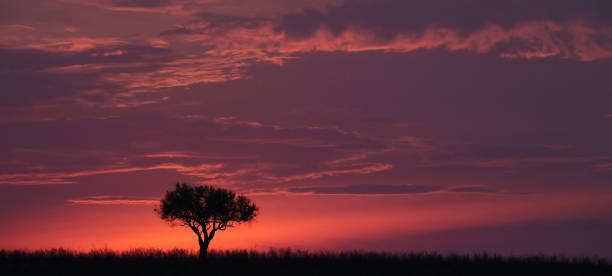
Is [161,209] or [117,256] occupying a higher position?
[161,209]

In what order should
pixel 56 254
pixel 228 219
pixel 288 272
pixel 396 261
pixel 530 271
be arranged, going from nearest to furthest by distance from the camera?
pixel 288 272 < pixel 530 271 < pixel 396 261 < pixel 56 254 < pixel 228 219

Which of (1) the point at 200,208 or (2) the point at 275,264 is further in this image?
(1) the point at 200,208

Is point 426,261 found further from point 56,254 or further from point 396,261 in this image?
point 56,254

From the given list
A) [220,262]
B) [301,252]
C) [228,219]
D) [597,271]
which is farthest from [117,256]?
[597,271]

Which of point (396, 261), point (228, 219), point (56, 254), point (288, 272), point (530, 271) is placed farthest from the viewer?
point (228, 219)

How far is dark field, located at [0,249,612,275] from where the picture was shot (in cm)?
3572

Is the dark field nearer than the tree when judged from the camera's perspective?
Yes

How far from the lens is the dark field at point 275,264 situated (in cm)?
3572

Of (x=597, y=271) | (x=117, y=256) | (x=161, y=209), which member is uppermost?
(x=161, y=209)

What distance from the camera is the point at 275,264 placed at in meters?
39.1

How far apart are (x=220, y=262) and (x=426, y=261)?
39.7ft

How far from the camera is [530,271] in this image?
124 ft

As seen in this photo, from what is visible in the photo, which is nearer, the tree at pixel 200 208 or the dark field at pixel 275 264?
the dark field at pixel 275 264

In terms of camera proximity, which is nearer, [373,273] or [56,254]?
[373,273]
